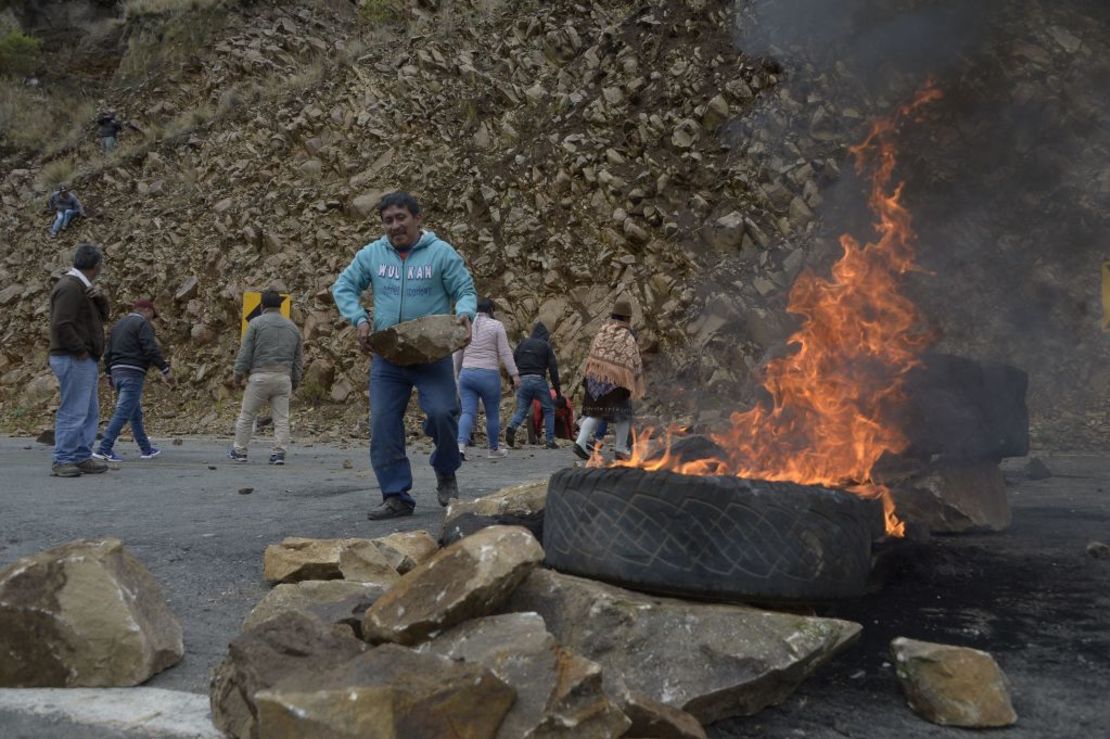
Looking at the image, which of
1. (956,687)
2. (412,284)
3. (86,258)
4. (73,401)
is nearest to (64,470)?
(73,401)

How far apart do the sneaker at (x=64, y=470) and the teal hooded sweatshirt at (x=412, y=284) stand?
4831 millimetres

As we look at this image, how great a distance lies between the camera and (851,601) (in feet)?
12.8

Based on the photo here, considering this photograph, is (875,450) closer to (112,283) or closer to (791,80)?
(791,80)

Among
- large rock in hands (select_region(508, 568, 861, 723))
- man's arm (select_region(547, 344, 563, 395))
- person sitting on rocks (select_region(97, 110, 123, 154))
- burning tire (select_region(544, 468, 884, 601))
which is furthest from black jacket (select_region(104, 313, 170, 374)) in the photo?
person sitting on rocks (select_region(97, 110, 123, 154))

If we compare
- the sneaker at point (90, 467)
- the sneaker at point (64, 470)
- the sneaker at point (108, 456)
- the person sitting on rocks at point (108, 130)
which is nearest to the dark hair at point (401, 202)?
the sneaker at point (64, 470)

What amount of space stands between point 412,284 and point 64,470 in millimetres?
5295

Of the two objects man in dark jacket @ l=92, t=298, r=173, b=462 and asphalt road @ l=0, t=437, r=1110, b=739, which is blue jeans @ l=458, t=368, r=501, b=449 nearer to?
asphalt road @ l=0, t=437, r=1110, b=739

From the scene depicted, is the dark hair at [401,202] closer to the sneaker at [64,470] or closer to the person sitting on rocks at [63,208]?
the sneaker at [64,470]

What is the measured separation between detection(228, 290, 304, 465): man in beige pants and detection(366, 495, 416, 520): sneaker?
17.5ft

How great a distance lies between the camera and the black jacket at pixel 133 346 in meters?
11.2

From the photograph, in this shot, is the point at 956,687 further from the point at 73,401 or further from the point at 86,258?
the point at 86,258

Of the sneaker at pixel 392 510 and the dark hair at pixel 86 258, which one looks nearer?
the sneaker at pixel 392 510

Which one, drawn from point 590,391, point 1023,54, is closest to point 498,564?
point 590,391

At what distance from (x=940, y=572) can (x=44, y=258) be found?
2471 centimetres
